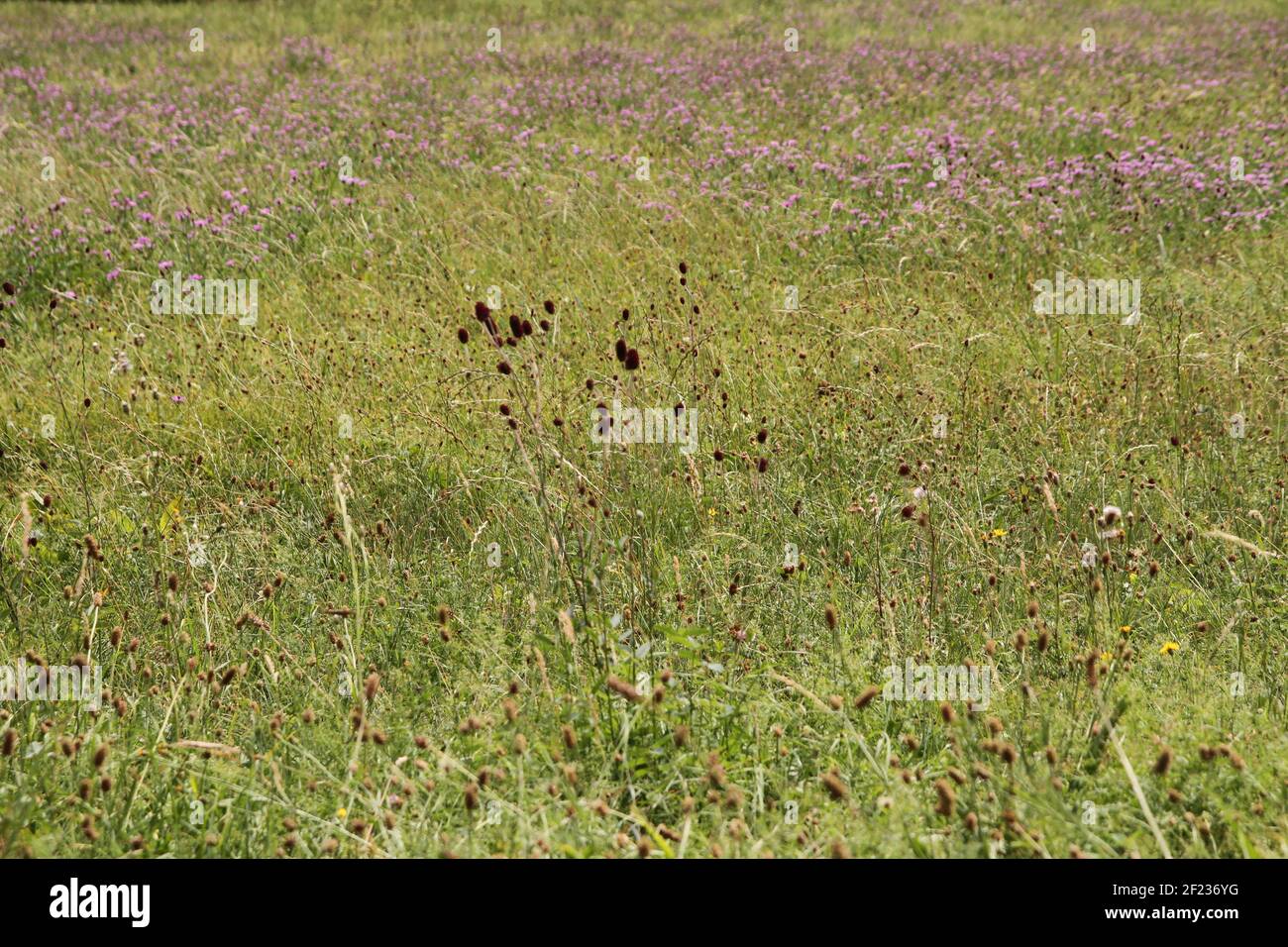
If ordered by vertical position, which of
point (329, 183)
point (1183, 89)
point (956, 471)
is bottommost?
point (956, 471)

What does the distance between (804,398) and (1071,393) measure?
1.22 meters

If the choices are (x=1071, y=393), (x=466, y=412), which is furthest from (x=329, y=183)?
(x=1071, y=393)

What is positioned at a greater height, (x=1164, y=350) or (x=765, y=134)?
(x=765, y=134)

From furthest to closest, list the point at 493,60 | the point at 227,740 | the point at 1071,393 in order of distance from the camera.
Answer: the point at 493,60 → the point at 1071,393 → the point at 227,740

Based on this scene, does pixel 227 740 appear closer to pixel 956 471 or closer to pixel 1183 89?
pixel 956 471

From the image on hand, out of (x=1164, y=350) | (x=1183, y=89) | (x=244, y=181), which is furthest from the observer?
(x=1183, y=89)

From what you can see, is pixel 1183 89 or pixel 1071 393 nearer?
pixel 1071 393

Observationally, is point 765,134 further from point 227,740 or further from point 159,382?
point 227,740

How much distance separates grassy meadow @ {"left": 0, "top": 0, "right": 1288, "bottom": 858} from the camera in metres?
2.31

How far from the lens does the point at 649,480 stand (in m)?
3.88

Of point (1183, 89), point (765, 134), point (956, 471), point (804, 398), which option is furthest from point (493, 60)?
point (956, 471)

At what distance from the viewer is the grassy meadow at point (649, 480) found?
2.31 meters

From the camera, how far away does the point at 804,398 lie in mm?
4656

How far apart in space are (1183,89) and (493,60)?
8.10m
